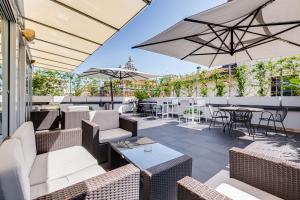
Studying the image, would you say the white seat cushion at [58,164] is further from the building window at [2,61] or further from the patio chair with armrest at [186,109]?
the patio chair with armrest at [186,109]

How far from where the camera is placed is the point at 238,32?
375cm

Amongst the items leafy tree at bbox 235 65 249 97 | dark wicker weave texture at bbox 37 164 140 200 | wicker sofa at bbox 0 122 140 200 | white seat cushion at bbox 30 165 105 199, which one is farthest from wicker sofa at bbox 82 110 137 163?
leafy tree at bbox 235 65 249 97

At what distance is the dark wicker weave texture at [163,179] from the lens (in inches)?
58.1

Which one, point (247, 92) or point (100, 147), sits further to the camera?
point (247, 92)

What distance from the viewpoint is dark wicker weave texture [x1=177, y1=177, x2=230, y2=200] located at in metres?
0.98

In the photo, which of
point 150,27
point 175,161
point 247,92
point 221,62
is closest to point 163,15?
point 150,27

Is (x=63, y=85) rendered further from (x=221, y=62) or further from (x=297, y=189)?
(x=297, y=189)

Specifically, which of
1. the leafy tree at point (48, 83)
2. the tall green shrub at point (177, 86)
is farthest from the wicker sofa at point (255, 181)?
the leafy tree at point (48, 83)

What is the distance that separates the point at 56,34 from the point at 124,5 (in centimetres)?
220

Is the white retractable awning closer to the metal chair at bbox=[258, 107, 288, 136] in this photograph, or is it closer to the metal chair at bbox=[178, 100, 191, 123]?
the metal chair at bbox=[178, 100, 191, 123]

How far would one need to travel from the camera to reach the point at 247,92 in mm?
7156

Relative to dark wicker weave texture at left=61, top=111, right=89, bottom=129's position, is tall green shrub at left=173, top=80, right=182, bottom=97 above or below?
above

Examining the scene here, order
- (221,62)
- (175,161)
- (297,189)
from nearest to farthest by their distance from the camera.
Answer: (297,189) < (175,161) < (221,62)

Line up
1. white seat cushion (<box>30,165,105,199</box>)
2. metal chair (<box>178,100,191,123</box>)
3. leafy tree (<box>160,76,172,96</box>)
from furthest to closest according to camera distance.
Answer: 1. leafy tree (<box>160,76,172,96</box>)
2. metal chair (<box>178,100,191,123</box>)
3. white seat cushion (<box>30,165,105,199</box>)
